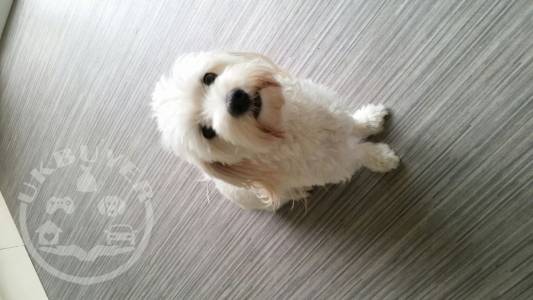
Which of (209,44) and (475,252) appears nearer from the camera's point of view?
(475,252)

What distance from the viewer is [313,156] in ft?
3.68

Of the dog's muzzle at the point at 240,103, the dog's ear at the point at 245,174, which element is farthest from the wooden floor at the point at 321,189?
the dog's muzzle at the point at 240,103

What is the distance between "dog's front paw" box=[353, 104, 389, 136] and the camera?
1.30 meters

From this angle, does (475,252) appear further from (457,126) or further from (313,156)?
(313,156)

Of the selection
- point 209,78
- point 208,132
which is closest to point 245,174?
point 208,132

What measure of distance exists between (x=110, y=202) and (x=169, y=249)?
0.40 meters

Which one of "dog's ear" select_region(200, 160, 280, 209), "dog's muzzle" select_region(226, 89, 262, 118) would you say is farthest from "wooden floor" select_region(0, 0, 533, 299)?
"dog's muzzle" select_region(226, 89, 262, 118)

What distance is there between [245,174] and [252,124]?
160 millimetres

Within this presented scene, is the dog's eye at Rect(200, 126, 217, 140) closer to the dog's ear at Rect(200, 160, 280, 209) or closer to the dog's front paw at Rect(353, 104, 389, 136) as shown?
the dog's ear at Rect(200, 160, 280, 209)

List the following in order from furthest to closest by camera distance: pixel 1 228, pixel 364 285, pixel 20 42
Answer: pixel 20 42
pixel 1 228
pixel 364 285

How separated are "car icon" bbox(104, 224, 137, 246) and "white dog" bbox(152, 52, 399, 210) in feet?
3.13

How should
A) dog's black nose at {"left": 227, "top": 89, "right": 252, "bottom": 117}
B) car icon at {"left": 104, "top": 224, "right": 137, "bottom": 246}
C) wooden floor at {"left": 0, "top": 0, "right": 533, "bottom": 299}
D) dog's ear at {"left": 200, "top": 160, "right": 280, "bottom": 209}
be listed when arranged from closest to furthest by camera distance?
dog's black nose at {"left": 227, "top": 89, "right": 252, "bottom": 117} → dog's ear at {"left": 200, "top": 160, "right": 280, "bottom": 209} → wooden floor at {"left": 0, "top": 0, "right": 533, "bottom": 299} → car icon at {"left": 104, "top": 224, "right": 137, "bottom": 246}

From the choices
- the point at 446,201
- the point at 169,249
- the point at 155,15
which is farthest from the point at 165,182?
the point at 446,201

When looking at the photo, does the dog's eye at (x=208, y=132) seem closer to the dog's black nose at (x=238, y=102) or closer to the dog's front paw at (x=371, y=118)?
the dog's black nose at (x=238, y=102)
